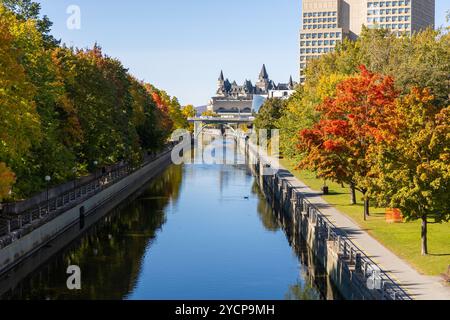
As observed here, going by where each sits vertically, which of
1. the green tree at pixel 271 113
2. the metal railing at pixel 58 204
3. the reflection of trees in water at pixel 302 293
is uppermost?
the green tree at pixel 271 113

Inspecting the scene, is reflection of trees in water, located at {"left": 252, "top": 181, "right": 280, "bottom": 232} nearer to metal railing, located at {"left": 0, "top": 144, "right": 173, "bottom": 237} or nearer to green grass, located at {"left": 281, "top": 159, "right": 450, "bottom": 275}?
green grass, located at {"left": 281, "top": 159, "right": 450, "bottom": 275}

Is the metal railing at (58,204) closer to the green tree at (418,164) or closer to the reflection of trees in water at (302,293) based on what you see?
the reflection of trees in water at (302,293)

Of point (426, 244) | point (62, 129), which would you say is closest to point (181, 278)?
point (426, 244)

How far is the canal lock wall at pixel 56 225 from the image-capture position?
3916cm

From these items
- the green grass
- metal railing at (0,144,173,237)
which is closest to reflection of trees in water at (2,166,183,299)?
metal railing at (0,144,173,237)

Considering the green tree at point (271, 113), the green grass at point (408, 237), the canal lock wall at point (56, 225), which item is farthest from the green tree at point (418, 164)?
the green tree at point (271, 113)

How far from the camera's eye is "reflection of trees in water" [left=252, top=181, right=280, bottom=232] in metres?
57.0

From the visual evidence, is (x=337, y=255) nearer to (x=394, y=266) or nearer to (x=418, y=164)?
(x=394, y=266)

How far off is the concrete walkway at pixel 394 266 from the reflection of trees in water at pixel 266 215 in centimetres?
729

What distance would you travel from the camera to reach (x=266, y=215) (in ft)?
208
